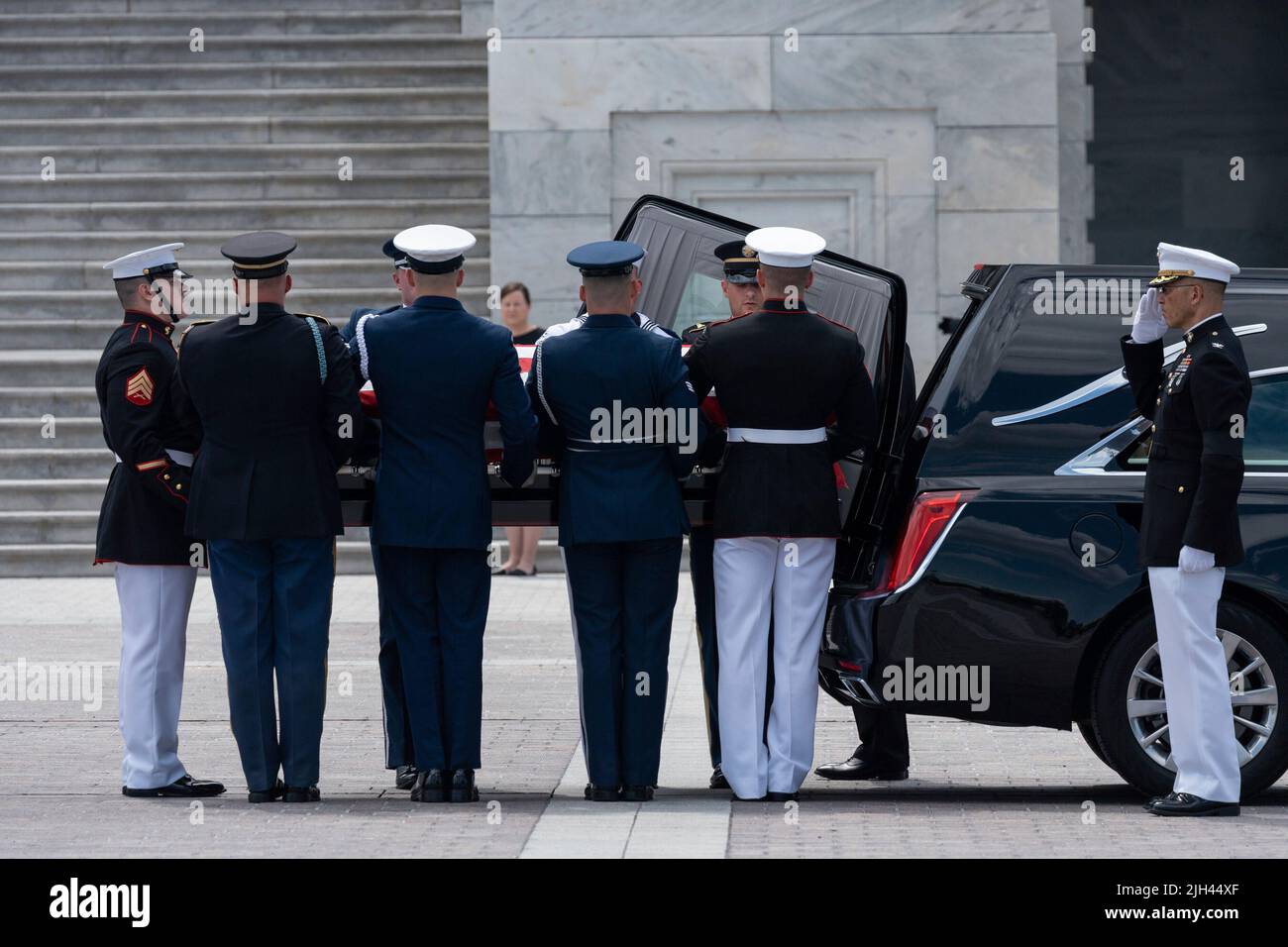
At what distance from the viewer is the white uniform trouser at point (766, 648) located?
7.54 meters

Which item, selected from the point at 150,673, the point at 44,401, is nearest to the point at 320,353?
the point at 150,673

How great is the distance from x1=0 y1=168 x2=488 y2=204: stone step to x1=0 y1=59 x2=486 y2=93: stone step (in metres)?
1.40

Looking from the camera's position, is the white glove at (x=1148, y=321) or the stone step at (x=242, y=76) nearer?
the white glove at (x=1148, y=321)

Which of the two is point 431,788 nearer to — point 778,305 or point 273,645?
point 273,645

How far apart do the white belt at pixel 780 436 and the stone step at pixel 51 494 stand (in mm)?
9568

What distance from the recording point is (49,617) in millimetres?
13391

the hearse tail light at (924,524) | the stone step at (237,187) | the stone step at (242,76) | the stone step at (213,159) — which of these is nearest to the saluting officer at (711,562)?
the hearse tail light at (924,524)

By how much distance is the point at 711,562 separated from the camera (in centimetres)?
787

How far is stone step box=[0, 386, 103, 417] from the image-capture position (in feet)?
54.6

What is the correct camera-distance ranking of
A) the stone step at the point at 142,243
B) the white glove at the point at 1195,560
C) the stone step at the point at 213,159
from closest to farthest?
the white glove at the point at 1195,560
the stone step at the point at 142,243
the stone step at the point at 213,159

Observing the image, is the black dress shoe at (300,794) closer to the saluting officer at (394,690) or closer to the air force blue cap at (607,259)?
the saluting officer at (394,690)

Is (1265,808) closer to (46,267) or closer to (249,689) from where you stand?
(249,689)

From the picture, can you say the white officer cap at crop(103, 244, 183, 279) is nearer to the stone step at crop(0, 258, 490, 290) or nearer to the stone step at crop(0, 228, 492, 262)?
the stone step at crop(0, 258, 490, 290)
